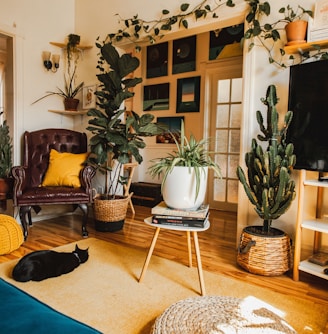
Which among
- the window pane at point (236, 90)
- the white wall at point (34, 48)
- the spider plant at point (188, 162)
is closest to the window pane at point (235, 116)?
the window pane at point (236, 90)

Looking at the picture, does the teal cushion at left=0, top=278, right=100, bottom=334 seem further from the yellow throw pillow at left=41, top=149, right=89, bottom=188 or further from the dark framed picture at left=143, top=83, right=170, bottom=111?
the dark framed picture at left=143, top=83, right=170, bottom=111

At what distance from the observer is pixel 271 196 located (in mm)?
2088

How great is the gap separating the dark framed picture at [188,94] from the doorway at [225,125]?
0.69 ft

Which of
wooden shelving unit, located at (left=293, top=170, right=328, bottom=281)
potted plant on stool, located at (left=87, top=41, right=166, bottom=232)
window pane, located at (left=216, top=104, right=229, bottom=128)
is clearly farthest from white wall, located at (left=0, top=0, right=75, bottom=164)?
wooden shelving unit, located at (left=293, top=170, right=328, bottom=281)

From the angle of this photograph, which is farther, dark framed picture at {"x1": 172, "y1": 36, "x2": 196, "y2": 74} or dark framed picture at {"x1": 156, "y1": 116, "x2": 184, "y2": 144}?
dark framed picture at {"x1": 156, "y1": 116, "x2": 184, "y2": 144}

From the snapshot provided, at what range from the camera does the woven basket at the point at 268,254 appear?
205 cm

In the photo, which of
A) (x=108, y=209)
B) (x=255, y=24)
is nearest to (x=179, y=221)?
(x=108, y=209)

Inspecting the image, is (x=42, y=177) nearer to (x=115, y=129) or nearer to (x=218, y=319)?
(x=115, y=129)

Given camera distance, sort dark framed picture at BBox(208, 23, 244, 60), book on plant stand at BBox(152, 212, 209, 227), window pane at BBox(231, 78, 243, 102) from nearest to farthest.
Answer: book on plant stand at BBox(152, 212, 209, 227) < dark framed picture at BBox(208, 23, 244, 60) < window pane at BBox(231, 78, 243, 102)

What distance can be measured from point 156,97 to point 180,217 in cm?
369

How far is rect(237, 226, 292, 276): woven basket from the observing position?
2.05 metres

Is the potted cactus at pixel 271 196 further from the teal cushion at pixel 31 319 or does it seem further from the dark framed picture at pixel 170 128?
the dark framed picture at pixel 170 128

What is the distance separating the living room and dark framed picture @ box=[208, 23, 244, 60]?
5.17 ft

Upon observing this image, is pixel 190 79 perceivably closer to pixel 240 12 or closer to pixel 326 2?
pixel 240 12
